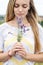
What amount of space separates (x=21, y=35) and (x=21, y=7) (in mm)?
132

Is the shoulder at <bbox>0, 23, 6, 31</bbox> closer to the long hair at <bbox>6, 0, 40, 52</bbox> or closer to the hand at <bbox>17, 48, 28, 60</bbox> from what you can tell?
the long hair at <bbox>6, 0, 40, 52</bbox>

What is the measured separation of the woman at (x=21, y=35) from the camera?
0.93m

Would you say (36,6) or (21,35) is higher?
(36,6)

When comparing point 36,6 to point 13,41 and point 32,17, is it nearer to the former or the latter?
point 32,17

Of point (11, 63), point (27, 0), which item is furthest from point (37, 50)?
point (27, 0)

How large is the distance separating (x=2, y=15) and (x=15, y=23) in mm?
87

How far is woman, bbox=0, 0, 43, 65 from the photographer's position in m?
0.93

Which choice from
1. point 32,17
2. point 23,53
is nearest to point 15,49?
point 23,53

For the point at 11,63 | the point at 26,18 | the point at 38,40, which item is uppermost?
the point at 26,18

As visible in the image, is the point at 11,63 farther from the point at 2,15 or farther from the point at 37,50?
the point at 2,15

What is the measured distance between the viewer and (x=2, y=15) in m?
1.00

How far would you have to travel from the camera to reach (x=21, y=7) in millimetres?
934

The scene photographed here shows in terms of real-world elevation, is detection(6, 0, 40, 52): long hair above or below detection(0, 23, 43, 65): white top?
above

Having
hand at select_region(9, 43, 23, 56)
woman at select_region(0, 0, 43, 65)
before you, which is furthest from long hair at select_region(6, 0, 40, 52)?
hand at select_region(9, 43, 23, 56)
